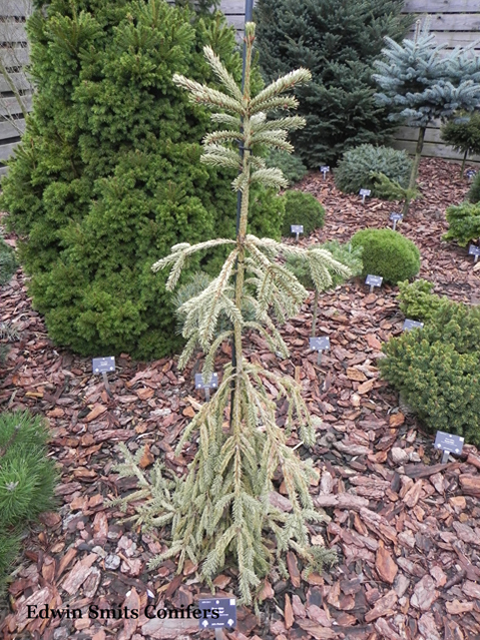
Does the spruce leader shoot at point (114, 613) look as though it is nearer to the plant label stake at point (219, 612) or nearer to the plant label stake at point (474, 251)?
the plant label stake at point (219, 612)

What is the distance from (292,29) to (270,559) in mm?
7178

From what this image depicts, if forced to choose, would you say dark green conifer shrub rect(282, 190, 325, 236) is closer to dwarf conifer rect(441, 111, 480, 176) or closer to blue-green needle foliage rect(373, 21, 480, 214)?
blue-green needle foliage rect(373, 21, 480, 214)

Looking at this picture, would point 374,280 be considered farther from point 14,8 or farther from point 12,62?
point 14,8

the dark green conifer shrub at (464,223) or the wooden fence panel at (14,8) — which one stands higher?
the wooden fence panel at (14,8)

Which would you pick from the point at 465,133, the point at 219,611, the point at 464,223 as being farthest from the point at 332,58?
the point at 219,611

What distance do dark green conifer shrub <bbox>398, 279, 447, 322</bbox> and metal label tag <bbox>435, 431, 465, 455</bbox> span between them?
125cm

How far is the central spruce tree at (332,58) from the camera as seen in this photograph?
647 centimetres

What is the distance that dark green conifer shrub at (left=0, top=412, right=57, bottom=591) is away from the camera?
1.84 metres

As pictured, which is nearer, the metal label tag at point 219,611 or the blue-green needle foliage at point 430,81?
the metal label tag at point 219,611

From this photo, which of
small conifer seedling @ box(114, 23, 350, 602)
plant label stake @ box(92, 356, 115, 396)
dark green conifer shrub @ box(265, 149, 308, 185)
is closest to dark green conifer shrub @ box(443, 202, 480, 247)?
dark green conifer shrub @ box(265, 149, 308, 185)

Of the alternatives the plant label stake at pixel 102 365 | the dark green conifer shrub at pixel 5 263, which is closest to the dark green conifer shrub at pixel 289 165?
the dark green conifer shrub at pixel 5 263

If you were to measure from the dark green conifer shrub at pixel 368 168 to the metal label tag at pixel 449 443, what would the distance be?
4277mm

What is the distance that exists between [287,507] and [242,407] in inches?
32.2

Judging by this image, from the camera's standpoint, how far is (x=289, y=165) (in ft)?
21.6
